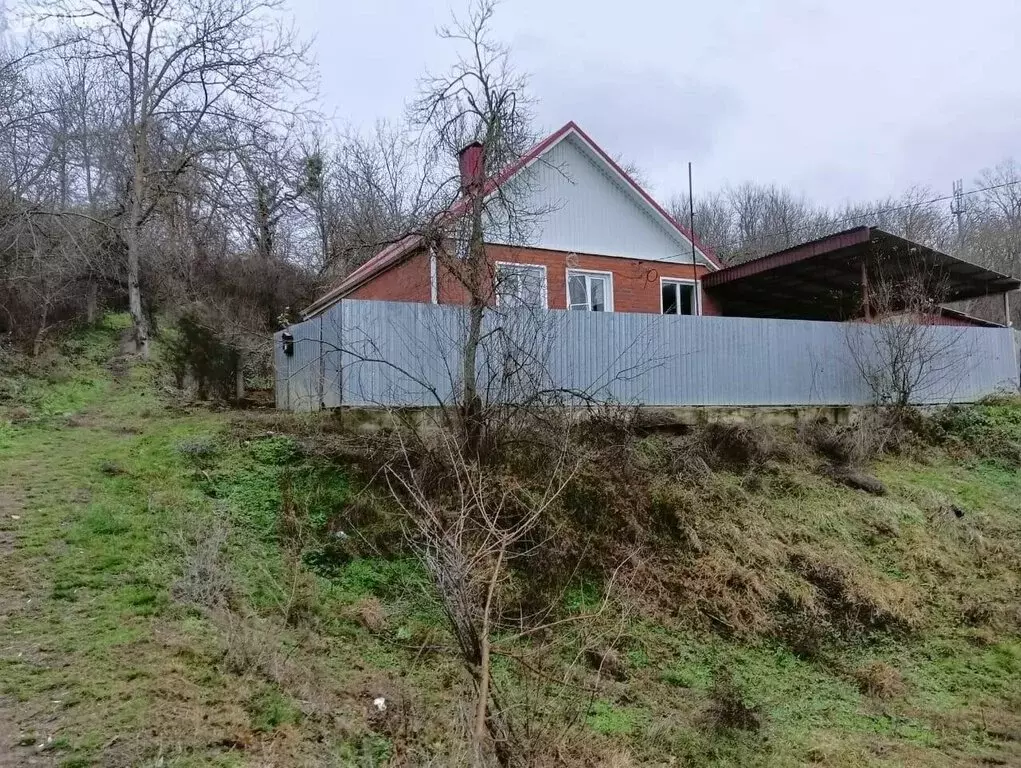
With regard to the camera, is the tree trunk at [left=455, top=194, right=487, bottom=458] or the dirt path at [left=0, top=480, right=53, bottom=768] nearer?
the dirt path at [left=0, top=480, right=53, bottom=768]

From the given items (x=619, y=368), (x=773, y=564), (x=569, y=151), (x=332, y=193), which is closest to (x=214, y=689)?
(x=773, y=564)

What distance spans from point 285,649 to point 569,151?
12.7 metres

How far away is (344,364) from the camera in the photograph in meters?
8.53

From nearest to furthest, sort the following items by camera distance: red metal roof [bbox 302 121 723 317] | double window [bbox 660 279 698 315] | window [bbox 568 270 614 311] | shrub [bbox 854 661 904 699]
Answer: shrub [bbox 854 661 904 699] → red metal roof [bbox 302 121 723 317] → window [bbox 568 270 614 311] → double window [bbox 660 279 698 315]

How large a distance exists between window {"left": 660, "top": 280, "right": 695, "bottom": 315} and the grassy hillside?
22.1 feet

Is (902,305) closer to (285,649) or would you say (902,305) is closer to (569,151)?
(569,151)

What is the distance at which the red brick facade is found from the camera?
13.4 metres

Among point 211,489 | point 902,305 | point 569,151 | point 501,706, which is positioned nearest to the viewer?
point 501,706

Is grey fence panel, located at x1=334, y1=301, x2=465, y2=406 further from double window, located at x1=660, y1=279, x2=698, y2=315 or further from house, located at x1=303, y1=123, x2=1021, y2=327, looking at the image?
double window, located at x1=660, y1=279, x2=698, y2=315

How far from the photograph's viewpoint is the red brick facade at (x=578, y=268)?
1336cm

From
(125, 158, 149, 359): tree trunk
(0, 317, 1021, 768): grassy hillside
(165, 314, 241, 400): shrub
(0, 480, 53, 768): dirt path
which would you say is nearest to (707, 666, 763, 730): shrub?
(0, 317, 1021, 768): grassy hillside

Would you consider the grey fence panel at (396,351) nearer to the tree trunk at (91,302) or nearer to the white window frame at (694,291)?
the white window frame at (694,291)

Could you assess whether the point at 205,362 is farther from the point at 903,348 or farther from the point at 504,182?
A: the point at 903,348

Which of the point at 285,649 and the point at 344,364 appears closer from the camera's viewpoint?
the point at 285,649
